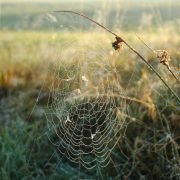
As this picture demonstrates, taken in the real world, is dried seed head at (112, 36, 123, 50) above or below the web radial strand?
above

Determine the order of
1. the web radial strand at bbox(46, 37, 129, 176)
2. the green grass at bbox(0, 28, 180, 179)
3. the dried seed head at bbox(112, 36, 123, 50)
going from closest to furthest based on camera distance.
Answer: the dried seed head at bbox(112, 36, 123, 50) → the web radial strand at bbox(46, 37, 129, 176) → the green grass at bbox(0, 28, 180, 179)

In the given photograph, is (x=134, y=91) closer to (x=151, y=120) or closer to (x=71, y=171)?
(x=151, y=120)

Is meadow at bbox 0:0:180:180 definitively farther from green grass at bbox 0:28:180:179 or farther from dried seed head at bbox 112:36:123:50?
dried seed head at bbox 112:36:123:50

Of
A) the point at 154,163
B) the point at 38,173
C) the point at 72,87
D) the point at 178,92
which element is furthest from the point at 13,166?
the point at 178,92

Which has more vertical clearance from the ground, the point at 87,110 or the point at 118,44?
the point at 118,44

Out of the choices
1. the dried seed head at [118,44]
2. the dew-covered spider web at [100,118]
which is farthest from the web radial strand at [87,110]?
the dried seed head at [118,44]

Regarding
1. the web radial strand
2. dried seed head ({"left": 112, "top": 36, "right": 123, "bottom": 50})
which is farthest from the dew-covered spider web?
dried seed head ({"left": 112, "top": 36, "right": 123, "bottom": 50})

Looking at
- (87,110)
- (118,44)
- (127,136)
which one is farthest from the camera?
(127,136)

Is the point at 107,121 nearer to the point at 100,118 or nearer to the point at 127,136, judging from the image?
the point at 100,118

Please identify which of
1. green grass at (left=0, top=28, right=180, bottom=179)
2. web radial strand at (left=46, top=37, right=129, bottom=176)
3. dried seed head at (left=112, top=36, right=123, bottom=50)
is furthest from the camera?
green grass at (left=0, top=28, right=180, bottom=179)

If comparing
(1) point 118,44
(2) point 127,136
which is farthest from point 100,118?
(1) point 118,44

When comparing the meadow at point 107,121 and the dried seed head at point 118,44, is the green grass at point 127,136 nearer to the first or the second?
the meadow at point 107,121
